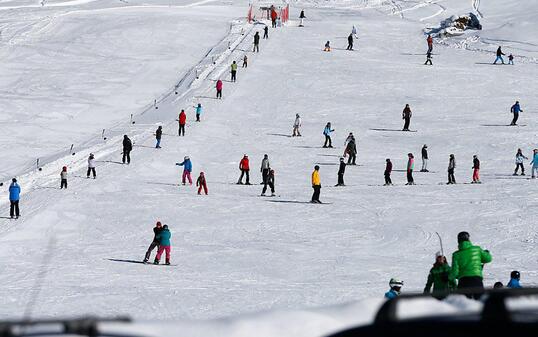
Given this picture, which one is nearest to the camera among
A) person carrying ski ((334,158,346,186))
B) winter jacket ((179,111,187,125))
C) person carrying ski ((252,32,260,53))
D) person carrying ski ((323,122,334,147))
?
person carrying ski ((334,158,346,186))

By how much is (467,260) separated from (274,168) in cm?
2179

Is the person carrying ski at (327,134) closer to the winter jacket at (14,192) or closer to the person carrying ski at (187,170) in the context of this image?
the person carrying ski at (187,170)

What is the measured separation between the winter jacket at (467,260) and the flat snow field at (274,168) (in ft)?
14.0

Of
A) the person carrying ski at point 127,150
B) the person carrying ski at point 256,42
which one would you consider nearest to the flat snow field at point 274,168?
the person carrying ski at point 256,42

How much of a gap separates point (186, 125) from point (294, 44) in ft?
61.9

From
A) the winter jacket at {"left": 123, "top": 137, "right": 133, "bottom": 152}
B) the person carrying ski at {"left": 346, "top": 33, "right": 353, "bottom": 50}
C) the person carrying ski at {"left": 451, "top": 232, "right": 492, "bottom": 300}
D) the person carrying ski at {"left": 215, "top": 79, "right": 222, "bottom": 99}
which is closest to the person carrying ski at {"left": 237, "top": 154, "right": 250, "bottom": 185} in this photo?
the winter jacket at {"left": 123, "top": 137, "right": 133, "bottom": 152}

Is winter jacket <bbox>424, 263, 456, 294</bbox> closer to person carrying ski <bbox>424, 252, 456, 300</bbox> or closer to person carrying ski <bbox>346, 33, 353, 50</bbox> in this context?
person carrying ski <bbox>424, 252, 456, 300</bbox>

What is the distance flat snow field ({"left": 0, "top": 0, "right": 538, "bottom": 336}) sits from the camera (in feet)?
56.7

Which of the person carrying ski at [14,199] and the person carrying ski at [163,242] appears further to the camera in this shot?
the person carrying ski at [14,199]

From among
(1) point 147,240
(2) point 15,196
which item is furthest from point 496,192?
(2) point 15,196

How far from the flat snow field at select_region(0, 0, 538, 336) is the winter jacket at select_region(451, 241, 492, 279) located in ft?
14.0

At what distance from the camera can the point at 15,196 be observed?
23.3 m

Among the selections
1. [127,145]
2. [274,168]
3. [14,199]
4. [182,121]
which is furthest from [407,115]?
[14,199]

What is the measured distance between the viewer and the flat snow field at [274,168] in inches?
681
